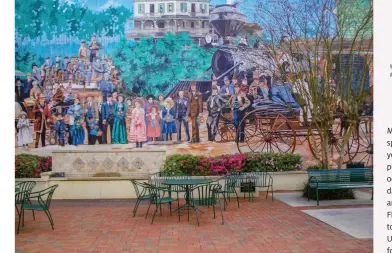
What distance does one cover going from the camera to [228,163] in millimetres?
13477

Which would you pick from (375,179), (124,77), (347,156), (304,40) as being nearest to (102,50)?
(124,77)

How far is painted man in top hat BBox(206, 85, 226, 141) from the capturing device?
15078 millimetres

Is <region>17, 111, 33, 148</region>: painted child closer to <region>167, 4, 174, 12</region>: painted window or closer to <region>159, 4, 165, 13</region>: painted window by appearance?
<region>159, 4, 165, 13</region>: painted window

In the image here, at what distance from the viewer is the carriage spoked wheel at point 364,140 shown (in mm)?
15078

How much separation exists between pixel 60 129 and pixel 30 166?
7.07 feet

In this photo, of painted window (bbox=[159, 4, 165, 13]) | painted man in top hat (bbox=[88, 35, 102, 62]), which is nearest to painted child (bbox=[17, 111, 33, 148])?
painted man in top hat (bbox=[88, 35, 102, 62])

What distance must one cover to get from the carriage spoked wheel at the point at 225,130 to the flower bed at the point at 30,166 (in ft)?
18.1

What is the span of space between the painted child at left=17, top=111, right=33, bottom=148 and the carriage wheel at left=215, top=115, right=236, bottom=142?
6.23 m

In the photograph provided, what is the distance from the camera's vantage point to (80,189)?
12.0 meters

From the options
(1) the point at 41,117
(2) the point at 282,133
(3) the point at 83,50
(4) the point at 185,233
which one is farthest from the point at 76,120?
(4) the point at 185,233

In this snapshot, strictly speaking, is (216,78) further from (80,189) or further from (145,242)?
(145,242)

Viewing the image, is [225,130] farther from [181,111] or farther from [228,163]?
[228,163]

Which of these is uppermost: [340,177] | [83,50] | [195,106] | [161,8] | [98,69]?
[161,8]

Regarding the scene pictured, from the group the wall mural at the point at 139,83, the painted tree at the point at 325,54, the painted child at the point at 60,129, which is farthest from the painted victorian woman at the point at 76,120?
the painted tree at the point at 325,54
